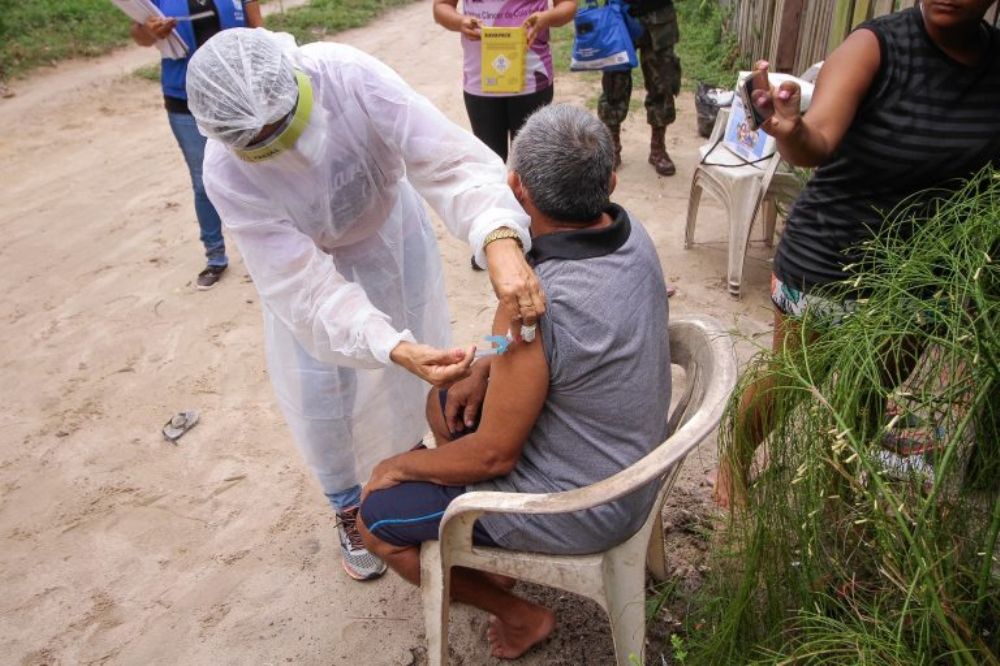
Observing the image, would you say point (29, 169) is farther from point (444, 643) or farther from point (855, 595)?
point (855, 595)

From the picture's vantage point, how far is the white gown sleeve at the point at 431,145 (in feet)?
6.80

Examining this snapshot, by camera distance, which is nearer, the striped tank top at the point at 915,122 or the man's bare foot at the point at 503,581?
the striped tank top at the point at 915,122

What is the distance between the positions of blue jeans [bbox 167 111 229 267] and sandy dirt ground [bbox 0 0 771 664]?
18 centimetres

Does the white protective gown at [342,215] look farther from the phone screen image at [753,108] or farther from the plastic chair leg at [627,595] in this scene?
the plastic chair leg at [627,595]

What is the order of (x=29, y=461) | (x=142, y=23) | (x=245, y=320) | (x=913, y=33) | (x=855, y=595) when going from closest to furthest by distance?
(x=855, y=595), (x=913, y=33), (x=29, y=461), (x=142, y=23), (x=245, y=320)

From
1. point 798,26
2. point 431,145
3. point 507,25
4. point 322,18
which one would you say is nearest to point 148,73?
point 322,18

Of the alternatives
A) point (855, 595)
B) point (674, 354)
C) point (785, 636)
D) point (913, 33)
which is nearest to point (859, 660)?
point (855, 595)

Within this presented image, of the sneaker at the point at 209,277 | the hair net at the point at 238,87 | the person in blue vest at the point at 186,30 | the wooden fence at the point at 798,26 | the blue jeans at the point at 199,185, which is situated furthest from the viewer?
the wooden fence at the point at 798,26

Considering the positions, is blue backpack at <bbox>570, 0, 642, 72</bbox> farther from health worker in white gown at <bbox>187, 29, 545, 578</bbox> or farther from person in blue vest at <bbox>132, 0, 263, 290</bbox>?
health worker in white gown at <bbox>187, 29, 545, 578</bbox>

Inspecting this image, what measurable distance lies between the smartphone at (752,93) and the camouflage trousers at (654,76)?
3.60m

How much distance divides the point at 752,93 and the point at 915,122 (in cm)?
43

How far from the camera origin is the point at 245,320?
4.27 meters

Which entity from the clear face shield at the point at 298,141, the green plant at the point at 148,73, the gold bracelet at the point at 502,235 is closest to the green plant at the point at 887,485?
the gold bracelet at the point at 502,235

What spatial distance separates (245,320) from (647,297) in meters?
3.01
